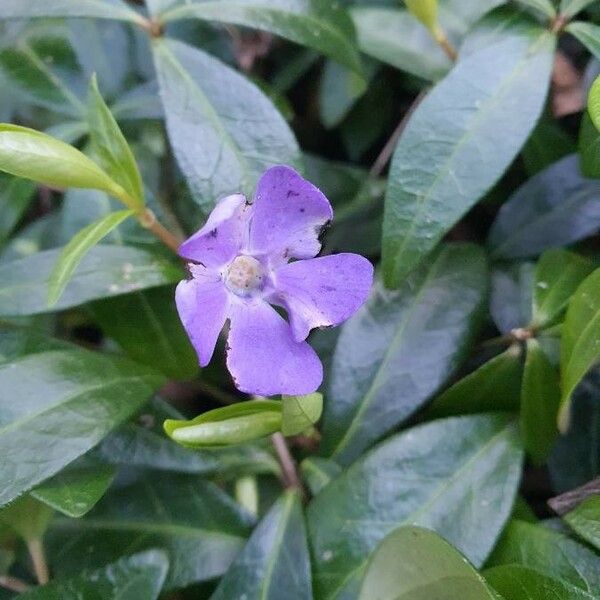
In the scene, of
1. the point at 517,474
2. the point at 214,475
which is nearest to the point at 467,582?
the point at 517,474

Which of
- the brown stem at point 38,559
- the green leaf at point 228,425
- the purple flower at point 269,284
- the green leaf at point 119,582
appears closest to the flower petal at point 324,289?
the purple flower at point 269,284

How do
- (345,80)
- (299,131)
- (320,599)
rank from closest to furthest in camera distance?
1. (320,599)
2. (345,80)
3. (299,131)

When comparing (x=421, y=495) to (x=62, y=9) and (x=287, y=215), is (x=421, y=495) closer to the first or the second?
(x=287, y=215)

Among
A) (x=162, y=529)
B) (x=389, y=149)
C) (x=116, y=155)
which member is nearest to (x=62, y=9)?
(x=116, y=155)

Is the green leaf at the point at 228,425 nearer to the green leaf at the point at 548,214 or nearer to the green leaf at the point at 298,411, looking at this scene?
the green leaf at the point at 298,411

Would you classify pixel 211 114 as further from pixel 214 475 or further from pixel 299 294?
pixel 214 475

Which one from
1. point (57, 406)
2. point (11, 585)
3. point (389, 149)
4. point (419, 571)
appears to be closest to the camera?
point (419, 571)
